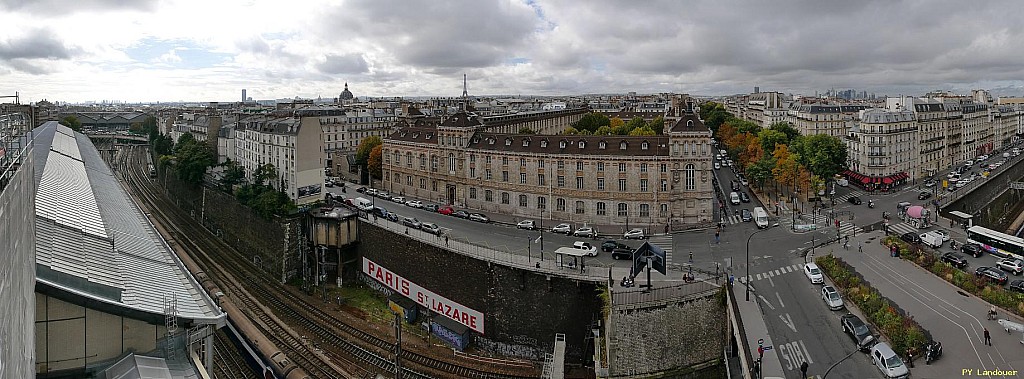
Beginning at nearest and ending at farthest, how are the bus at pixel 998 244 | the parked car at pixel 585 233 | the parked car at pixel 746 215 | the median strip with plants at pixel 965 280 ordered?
the median strip with plants at pixel 965 280 < the bus at pixel 998 244 < the parked car at pixel 585 233 < the parked car at pixel 746 215

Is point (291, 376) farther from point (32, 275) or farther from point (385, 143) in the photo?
point (385, 143)

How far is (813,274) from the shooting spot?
35.2 meters

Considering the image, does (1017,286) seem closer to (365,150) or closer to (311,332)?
(311,332)

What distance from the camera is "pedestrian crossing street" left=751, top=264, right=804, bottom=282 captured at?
118ft

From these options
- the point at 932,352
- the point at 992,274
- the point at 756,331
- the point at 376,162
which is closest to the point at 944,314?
the point at 932,352

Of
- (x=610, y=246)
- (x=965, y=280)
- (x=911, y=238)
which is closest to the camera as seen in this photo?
(x=965, y=280)

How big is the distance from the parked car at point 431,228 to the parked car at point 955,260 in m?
34.0

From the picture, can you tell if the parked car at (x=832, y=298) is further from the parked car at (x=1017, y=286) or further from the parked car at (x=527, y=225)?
the parked car at (x=527, y=225)

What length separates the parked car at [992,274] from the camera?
37906 millimetres

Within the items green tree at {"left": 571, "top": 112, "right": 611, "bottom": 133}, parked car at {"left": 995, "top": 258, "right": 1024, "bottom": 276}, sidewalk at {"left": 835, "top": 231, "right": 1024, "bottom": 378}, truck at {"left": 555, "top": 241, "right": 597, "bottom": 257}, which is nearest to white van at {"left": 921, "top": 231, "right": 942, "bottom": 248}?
sidewalk at {"left": 835, "top": 231, "right": 1024, "bottom": 378}

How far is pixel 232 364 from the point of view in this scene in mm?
37812

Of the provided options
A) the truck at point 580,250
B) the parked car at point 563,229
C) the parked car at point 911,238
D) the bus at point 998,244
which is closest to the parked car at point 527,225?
the parked car at point 563,229

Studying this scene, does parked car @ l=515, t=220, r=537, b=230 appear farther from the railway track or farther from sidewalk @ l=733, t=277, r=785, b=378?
sidewalk @ l=733, t=277, r=785, b=378

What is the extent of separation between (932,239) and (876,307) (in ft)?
69.2
